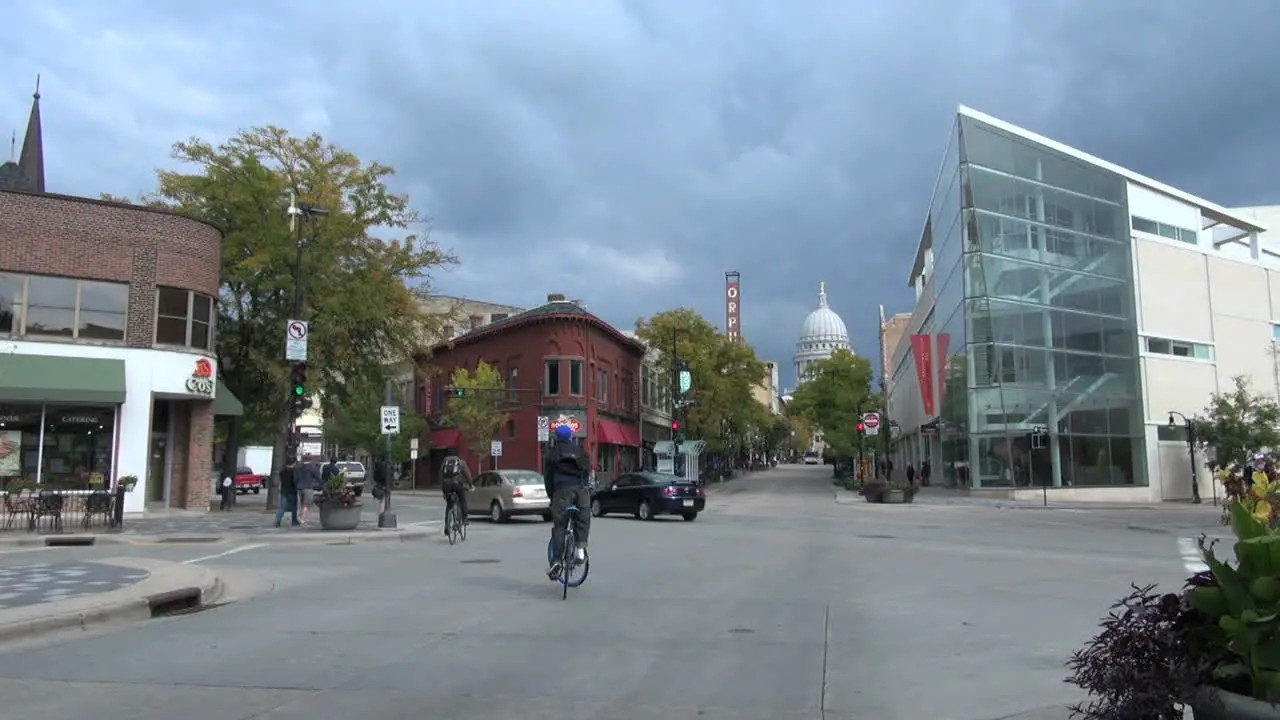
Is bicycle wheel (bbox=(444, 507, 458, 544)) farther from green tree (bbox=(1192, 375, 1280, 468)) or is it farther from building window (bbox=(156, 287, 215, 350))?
green tree (bbox=(1192, 375, 1280, 468))

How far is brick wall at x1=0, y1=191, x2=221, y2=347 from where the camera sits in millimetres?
25312

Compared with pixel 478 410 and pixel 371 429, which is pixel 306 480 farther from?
pixel 371 429

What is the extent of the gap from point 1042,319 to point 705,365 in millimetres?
24787

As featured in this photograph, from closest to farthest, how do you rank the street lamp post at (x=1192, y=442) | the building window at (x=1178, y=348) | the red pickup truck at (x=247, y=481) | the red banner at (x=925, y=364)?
1. the street lamp post at (x=1192, y=442)
2. the building window at (x=1178, y=348)
3. the red banner at (x=925, y=364)
4. the red pickup truck at (x=247, y=481)

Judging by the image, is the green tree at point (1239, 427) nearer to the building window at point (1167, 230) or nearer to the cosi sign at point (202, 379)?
the building window at point (1167, 230)

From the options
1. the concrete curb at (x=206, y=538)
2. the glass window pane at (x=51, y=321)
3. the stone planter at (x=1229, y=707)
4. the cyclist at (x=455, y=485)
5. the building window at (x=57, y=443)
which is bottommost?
the concrete curb at (x=206, y=538)

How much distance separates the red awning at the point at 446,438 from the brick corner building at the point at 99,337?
1173 inches

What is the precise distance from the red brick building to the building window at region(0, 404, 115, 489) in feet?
81.4

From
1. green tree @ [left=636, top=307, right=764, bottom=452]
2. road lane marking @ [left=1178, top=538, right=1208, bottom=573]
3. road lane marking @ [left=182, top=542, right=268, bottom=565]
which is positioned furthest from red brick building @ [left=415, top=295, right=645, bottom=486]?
road lane marking @ [left=1178, top=538, right=1208, bottom=573]

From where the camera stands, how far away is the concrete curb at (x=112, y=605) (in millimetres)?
9102

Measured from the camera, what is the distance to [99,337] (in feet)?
86.6

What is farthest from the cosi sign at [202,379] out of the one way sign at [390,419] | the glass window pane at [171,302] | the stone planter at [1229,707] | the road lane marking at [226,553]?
the stone planter at [1229,707]

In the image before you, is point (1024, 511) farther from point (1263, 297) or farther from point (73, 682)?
point (73, 682)

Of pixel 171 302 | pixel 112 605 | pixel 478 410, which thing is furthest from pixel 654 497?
pixel 478 410
